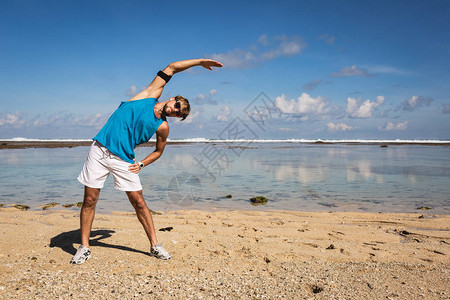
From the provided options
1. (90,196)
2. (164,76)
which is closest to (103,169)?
(90,196)

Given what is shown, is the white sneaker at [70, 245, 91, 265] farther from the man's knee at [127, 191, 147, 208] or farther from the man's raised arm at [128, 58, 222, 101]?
the man's raised arm at [128, 58, 222, 101]

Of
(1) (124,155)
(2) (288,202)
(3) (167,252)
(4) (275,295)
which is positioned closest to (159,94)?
(1) (124,155)

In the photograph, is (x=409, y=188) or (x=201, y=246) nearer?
(x=201, y=246)

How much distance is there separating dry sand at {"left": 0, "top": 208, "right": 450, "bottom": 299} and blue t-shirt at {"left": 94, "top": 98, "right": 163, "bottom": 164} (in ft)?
4.89

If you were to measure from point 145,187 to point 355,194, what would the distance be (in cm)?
660

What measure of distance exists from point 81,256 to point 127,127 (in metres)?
1.75

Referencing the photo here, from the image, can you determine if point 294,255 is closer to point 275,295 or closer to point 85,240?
point 275,295

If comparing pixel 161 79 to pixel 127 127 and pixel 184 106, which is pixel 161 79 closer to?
pixel 184 106

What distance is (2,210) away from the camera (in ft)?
23.8

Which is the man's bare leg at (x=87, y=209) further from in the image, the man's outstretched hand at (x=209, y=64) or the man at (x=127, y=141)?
the man's outstretched hand at (x=209, y=64)

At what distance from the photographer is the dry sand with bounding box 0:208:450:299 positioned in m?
3.27

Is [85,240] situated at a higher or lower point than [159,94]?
lower

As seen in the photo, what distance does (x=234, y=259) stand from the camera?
4215 millimetres

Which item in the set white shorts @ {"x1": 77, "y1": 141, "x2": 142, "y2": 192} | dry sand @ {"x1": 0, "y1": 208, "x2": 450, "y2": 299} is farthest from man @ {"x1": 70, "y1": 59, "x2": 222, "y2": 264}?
dry sand @ {"x1": 0, "y1": 208, "x2": 450, "y2": 299}
